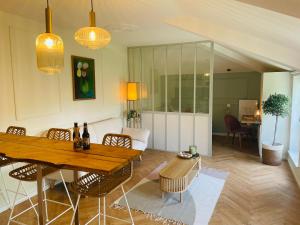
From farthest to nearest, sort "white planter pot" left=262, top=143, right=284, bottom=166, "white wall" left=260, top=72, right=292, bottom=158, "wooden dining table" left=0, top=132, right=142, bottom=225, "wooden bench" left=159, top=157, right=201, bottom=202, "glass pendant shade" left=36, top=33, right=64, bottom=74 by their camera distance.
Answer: "white wall" left=260, top=72, right=292, bottom=158 < "white planter pot" left=262, top=143, right=284, bottom=166 < "wooden bench" left=159, top=157, right=201, bottom=202 < "glass pendant shade" left=36, top=33, right=64, bottom=74 < "wooden dining table" left=0, top=132, right=142, bottom=225

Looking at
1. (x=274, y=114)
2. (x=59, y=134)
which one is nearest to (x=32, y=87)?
(x=59, y=134)

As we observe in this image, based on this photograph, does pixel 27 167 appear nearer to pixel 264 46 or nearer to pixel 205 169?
pixel 205 169

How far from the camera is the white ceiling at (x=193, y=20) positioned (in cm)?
218

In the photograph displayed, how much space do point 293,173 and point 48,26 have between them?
174 inches

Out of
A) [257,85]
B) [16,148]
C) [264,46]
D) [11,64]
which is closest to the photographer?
[16,148]

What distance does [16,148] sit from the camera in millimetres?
2064

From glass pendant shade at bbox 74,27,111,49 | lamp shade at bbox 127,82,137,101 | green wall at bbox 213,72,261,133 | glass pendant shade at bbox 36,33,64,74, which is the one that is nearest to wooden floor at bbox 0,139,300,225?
lamp shade at bbox 127,82,137,101

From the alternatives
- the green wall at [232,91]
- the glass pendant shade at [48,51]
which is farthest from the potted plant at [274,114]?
the glass pendant shade at [48,51]

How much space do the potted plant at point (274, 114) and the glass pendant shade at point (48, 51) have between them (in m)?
3.95

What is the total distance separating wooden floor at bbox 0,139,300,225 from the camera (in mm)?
2682

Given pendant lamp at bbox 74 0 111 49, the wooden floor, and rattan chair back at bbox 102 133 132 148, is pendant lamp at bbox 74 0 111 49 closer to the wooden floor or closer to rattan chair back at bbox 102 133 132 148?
rattan chair back at bbox 102 133 132 148

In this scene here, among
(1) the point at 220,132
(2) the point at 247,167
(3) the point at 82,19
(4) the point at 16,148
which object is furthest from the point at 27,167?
(1) the point at 220,132

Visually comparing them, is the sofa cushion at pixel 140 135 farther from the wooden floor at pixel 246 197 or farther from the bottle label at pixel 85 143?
the bottle label at pixel 85 143

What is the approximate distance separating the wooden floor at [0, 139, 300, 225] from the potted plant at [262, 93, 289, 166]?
16 cm
